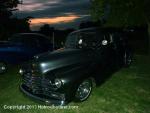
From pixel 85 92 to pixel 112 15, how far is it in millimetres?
13263

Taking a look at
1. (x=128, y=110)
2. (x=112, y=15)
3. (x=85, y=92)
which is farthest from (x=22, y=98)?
(x=112, y=15)

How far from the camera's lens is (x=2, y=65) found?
50.6 feet

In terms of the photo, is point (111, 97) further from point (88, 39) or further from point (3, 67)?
point (3, 67)

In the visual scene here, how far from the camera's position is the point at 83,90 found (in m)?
10.5

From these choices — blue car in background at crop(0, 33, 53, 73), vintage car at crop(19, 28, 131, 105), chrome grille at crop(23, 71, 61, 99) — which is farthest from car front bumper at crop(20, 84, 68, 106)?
blue car in background at crop(0, 33, 53, 73)

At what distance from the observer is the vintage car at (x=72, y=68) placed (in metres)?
9.73

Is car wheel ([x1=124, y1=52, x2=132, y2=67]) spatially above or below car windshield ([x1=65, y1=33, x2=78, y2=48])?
below

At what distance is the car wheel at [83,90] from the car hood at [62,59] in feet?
2.16

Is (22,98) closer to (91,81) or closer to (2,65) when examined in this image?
(91,81)

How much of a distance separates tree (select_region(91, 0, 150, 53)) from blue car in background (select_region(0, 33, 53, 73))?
537cm

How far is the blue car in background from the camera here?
15383mm

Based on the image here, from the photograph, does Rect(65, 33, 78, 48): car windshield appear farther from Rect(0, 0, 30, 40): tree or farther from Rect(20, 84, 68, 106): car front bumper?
Rect(0, 0, 30, 40): tree

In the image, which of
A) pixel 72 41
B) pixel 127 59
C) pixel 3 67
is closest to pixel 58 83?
pixel 72 41

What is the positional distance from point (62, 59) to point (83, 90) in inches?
46.9
